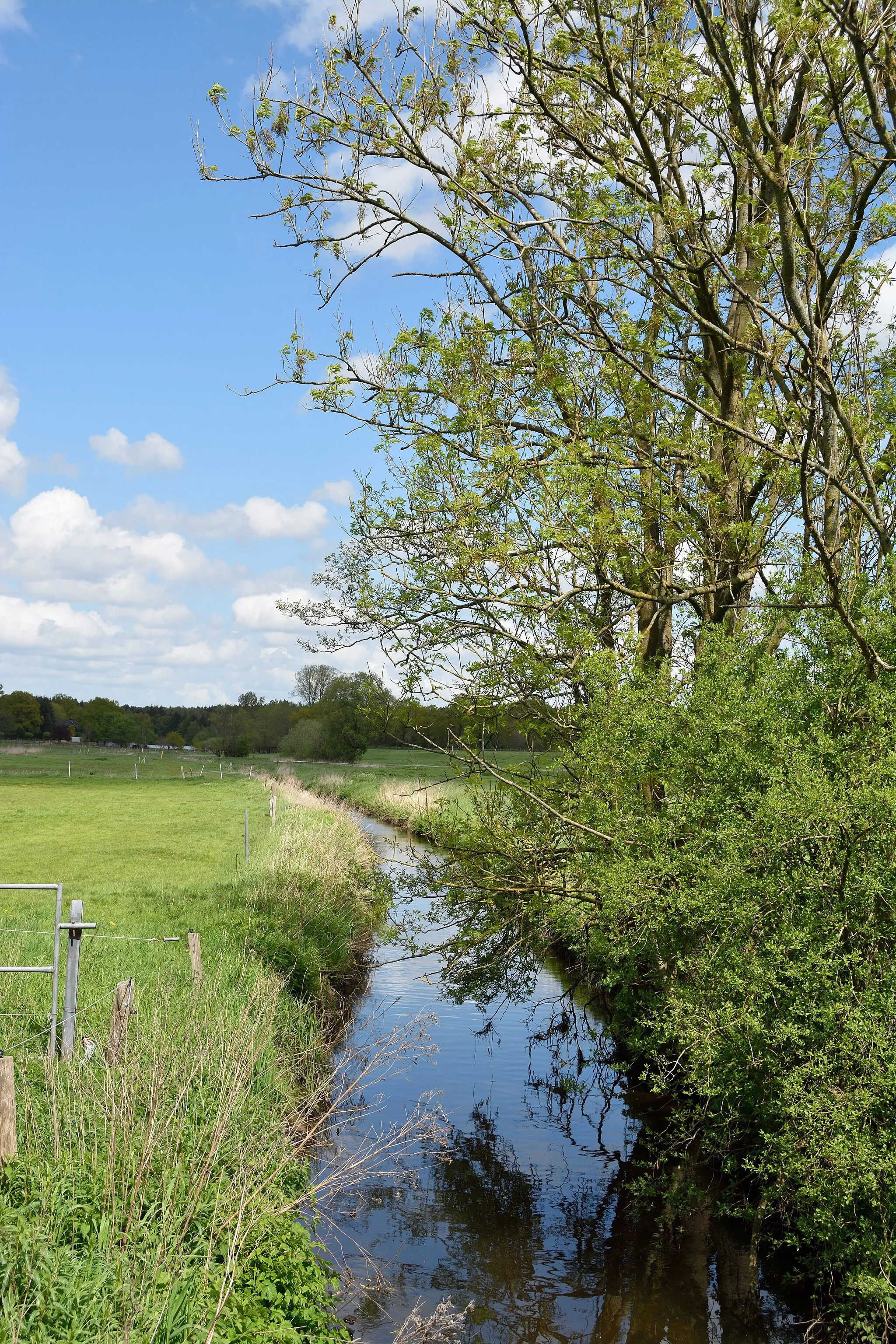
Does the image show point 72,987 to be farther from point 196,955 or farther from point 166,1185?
point 166,1185

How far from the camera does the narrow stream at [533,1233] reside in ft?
26.5

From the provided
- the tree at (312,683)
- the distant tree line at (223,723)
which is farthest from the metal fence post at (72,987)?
the tree at (312,683)

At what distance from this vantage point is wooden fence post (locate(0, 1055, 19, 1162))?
635 centimetres

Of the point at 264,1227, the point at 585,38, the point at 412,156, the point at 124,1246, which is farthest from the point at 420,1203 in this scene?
the point at 585,38

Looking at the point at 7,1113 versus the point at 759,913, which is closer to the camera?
the point at 7,1113

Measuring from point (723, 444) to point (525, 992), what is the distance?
7.17m

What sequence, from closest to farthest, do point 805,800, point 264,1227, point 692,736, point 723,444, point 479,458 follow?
point 264,1227, point 805,800, point 692,736, point 723,444, point 479,458

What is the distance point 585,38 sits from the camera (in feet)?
29.1

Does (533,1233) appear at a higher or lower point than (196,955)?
lower

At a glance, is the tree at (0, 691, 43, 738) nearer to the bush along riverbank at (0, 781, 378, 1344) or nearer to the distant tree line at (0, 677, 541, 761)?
the distant tree line at (0, 677, 541, 761)

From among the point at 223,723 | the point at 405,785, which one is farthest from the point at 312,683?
the point at 405,785

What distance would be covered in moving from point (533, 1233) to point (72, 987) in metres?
4.84

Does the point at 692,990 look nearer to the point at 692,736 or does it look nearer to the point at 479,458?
the point at 692,736

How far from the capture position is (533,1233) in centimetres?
959
